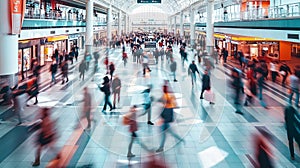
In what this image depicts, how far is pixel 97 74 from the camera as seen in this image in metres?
19.0

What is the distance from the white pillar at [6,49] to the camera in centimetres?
1146

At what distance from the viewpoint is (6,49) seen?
1179cm

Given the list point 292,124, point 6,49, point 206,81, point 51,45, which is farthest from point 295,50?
point 6,49

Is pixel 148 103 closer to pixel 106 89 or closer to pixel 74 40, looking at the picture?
pixel 106 89

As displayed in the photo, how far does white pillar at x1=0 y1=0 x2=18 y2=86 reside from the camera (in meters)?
11.5

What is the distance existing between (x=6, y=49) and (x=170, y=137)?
776cm

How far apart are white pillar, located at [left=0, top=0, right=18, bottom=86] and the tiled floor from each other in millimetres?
1578

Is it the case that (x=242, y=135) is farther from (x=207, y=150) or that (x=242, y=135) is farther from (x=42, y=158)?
(x=42, y=158)

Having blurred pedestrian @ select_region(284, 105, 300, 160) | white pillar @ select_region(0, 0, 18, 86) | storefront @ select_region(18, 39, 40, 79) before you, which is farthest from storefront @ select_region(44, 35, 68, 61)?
blurred pedestrian @ select_region(284, 105, 300, 160)

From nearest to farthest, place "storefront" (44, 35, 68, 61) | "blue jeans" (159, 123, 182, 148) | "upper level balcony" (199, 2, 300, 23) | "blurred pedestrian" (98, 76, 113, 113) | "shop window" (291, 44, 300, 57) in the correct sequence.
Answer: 1. "blue jeans" (159, 123, 182, 148)
2. "blurred pedestrian" (98, 76, 113, 113)
3. "upper level balcony" (199, 2, 300, 23)
4. "storefront" (44, 35, 68, 61)
5. "shop window" (291, 44, 300, 57)

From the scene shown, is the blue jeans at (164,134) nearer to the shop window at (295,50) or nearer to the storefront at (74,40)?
the shop window at (295,50)

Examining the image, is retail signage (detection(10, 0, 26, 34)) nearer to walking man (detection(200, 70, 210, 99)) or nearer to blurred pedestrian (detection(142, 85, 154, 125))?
blurred pedestrian (detection(142, 85, 154, 125))

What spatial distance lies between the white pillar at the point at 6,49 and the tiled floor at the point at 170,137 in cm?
158

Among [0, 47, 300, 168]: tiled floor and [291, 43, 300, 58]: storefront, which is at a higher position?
[291, 43, 300, 58]: storefront
